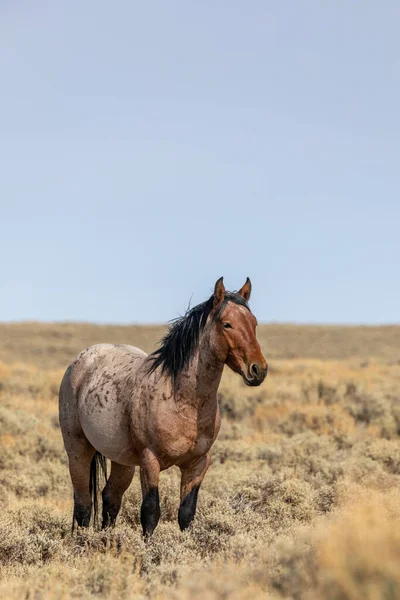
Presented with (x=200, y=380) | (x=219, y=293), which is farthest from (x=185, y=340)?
(x=219, y=293)

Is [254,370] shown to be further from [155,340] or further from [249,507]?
[155,340]

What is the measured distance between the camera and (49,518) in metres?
8.12

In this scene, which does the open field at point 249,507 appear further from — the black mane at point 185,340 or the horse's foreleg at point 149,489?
the black mane at point 185,340

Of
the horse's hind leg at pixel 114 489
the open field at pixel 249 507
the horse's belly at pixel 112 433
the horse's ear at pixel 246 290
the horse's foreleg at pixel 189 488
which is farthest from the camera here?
the horse's hind leg at pixel 114 489

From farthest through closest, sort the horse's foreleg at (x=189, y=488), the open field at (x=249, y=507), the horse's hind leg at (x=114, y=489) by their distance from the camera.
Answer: the horse's hind leg at (x=114, y=489) < the horse's foreleg at (x=189, y=488) < the open field at (x=249, y=507)

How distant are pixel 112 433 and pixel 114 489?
1.06m

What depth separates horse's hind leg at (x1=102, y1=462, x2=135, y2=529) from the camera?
24.7ft

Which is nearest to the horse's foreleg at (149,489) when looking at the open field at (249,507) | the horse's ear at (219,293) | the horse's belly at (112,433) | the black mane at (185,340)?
the open field at (249,507)

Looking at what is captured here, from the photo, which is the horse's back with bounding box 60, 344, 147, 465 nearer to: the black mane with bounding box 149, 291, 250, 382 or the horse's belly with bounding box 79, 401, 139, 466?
the horse's belly with bounding box 79, 401, 139, 466

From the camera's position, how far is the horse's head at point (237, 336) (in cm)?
597

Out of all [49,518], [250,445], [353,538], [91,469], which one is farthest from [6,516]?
[250,445]

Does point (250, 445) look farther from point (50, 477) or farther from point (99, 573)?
point (99, 573)

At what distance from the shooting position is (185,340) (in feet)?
21.3

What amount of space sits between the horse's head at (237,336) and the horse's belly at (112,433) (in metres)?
1.16
